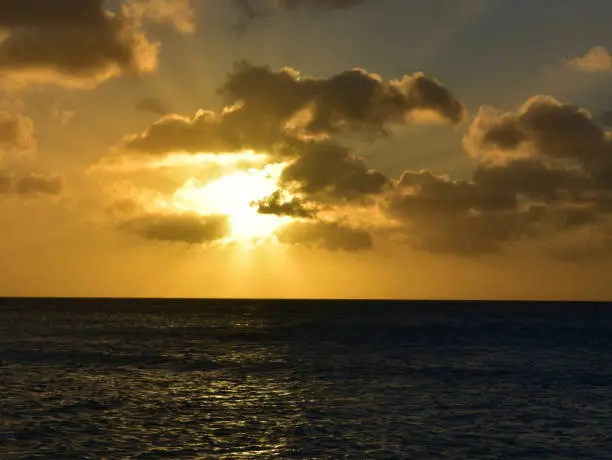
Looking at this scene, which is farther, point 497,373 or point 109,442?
point 497,373

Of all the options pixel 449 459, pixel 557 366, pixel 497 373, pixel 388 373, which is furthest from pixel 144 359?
pixel 449 459

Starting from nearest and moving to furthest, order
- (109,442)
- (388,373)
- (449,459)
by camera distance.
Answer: (449,459) < (109,442) < (388,373)

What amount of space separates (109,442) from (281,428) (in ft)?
33.2

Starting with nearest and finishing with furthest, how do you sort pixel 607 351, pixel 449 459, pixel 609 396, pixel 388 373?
pixel 449 459 < pixel 609 396 < pixel 388 373 < pixel 607 351

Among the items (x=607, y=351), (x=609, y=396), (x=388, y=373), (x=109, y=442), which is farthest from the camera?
(x=607, y=351)

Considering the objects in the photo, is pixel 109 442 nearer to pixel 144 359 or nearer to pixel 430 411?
pixel 430 411

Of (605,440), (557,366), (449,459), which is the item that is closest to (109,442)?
(449,459)

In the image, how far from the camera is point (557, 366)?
275ft

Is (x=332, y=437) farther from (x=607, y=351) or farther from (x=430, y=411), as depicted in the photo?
(x=607, y=351)

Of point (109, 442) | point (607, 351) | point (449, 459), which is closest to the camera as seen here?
point (449, 459)

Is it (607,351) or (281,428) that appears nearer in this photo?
(281,428)

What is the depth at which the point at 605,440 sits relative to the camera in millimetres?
41969

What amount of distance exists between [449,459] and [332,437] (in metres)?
7.48

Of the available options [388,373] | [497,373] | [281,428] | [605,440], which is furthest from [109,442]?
[497,373]
